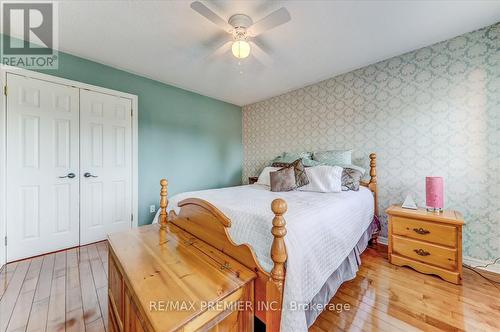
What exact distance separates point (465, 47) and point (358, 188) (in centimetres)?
184

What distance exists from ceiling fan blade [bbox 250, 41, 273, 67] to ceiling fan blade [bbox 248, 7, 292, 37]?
459 millimetres

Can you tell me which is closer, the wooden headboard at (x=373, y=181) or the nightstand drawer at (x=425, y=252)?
the nightstand drawer at (x=425, y=252)

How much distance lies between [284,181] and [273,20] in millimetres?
1652

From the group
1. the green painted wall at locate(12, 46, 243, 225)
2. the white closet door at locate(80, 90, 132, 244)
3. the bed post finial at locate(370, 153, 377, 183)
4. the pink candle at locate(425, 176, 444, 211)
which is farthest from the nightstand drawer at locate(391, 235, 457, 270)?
the white closet door at locate(80, 90, 132, 244)

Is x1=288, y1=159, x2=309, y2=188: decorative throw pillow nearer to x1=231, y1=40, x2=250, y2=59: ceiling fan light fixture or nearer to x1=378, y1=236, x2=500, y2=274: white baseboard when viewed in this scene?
x1=231, y1=40, x2=250, y2=59: ceiling fan light fixture

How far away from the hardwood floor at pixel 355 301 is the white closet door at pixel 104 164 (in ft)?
2.21

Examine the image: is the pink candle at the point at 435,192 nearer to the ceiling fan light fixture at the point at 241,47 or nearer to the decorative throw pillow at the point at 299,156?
the decorative throw pillow at the point at 299,156

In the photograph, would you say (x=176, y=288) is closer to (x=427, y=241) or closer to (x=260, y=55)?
(x=427, y=241)

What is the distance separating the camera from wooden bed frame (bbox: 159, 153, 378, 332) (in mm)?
1059

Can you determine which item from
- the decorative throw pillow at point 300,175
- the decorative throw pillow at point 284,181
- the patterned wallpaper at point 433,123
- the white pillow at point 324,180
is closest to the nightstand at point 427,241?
the patterned wallpaper at point 433,123

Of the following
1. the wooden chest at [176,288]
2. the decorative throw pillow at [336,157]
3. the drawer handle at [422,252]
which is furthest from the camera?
the decorative throw pillow at [336,157]

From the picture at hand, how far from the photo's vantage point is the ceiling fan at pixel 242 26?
1511 mm

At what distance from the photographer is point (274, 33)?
206 cm

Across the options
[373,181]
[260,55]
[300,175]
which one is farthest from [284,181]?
[260,55]
